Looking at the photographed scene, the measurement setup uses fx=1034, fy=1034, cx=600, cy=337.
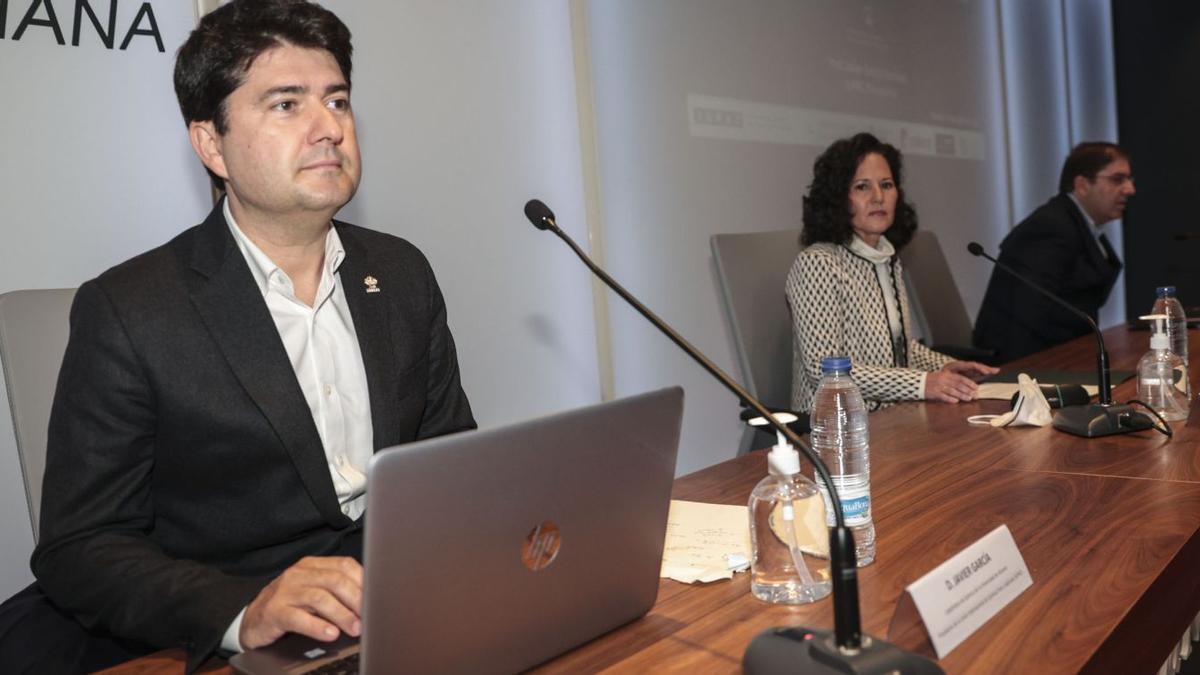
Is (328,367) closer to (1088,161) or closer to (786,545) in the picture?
(786,545)

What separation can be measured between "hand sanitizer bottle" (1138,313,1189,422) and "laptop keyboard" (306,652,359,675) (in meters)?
1.57

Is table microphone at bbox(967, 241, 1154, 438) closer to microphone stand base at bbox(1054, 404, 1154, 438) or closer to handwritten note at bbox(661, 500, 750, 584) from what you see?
microphone stand base at bbox(1054, 404, 1154, 438)

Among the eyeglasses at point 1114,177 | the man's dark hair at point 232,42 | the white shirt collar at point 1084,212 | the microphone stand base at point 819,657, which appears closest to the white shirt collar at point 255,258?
the man's dark hair at point 232,42

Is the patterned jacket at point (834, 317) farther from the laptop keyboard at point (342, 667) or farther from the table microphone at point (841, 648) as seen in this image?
the laptop keyboard at point (342, 667)

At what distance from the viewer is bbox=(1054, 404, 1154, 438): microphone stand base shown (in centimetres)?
179

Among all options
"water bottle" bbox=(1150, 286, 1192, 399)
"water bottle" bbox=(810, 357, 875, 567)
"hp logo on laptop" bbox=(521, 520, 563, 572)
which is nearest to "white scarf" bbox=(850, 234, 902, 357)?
"water bottle" bbox=(1150, 286, 1192, 399)

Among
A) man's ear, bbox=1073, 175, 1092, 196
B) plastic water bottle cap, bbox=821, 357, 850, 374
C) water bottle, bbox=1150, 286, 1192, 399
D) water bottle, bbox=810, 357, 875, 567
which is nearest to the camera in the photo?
plastic water bottle cap, bbox=821, 357, 850, 374

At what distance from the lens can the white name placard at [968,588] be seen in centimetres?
91

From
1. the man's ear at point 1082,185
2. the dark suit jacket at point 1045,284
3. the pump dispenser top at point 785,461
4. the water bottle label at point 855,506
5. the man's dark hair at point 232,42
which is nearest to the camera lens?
the pump dispenser top at point 785,461

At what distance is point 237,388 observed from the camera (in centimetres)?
140

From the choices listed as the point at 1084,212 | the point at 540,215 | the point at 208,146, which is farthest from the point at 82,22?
the point at 1084,212

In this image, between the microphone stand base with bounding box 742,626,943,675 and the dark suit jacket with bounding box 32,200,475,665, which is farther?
the dark suit jacket with bounding box 32,200,475,665

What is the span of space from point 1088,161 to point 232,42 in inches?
154

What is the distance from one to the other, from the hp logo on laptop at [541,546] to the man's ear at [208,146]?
0.96 meters
